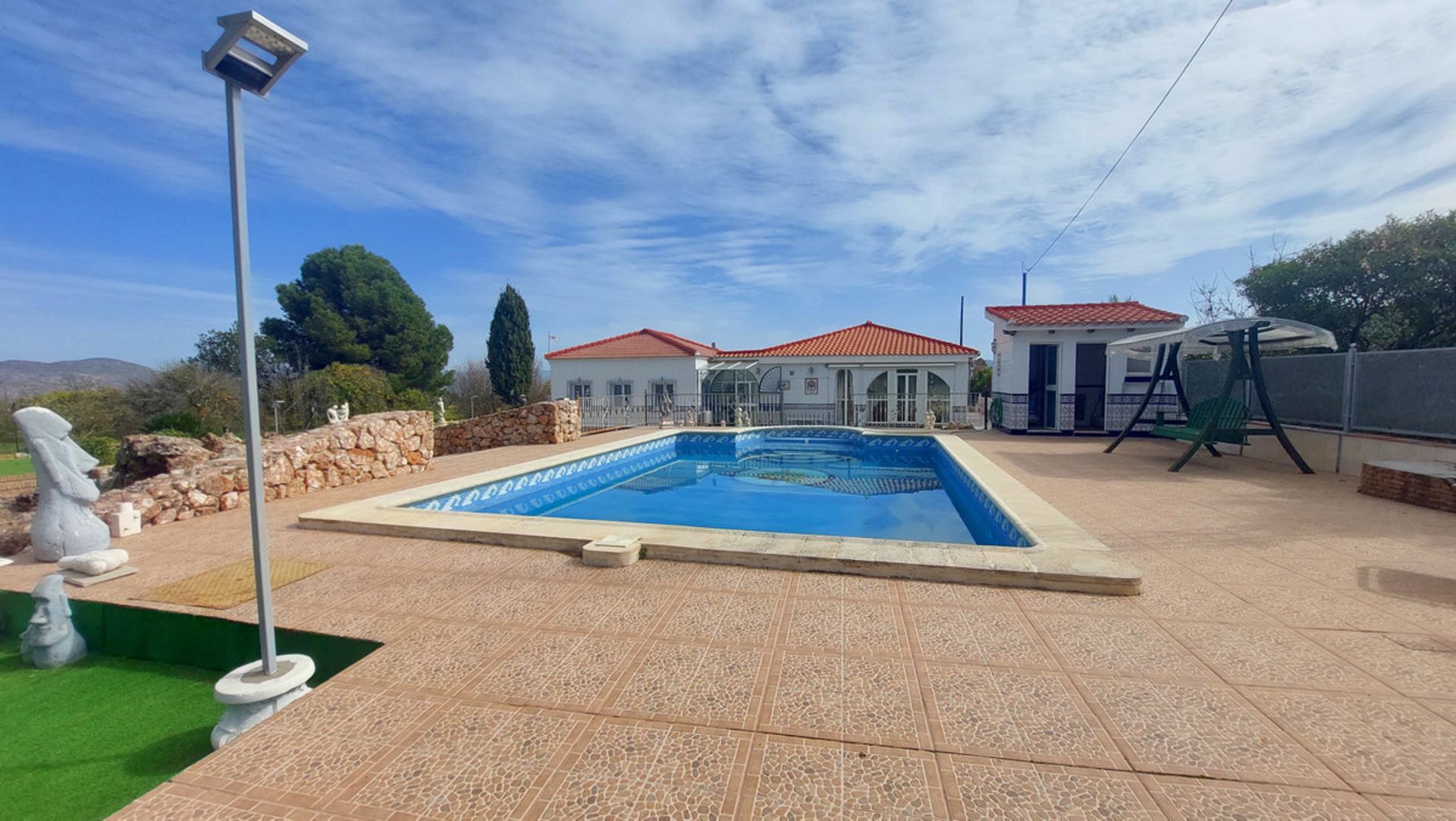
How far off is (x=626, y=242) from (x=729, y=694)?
20.2 m

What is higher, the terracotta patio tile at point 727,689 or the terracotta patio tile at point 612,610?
the terracotta patio tile at point 727,689

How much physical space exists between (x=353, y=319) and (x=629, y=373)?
48.8 feet

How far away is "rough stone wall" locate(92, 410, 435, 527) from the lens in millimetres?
6406

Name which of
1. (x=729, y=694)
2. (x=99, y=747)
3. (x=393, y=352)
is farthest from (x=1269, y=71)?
(x=393, y=352)

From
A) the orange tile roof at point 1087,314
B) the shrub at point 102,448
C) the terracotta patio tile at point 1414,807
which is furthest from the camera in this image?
the orange tile roof at point 1087,314

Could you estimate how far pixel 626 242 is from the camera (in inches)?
826

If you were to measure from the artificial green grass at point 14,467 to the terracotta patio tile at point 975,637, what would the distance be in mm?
18498

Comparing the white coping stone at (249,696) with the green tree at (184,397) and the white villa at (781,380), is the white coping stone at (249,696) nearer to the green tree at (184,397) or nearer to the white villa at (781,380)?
the white villa at (781,380)

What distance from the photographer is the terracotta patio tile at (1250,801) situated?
1845 millimetres

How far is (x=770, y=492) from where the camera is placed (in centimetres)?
1016

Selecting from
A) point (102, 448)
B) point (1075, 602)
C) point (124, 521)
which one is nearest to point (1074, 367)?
point (1075, 602)

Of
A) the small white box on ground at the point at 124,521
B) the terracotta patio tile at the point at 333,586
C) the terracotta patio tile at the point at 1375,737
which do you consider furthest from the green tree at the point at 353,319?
the terracotta patio tile at the point at 1375,737

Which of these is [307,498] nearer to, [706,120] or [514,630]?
[514,630]

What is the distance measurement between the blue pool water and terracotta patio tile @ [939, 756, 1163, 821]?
3.54 metres
